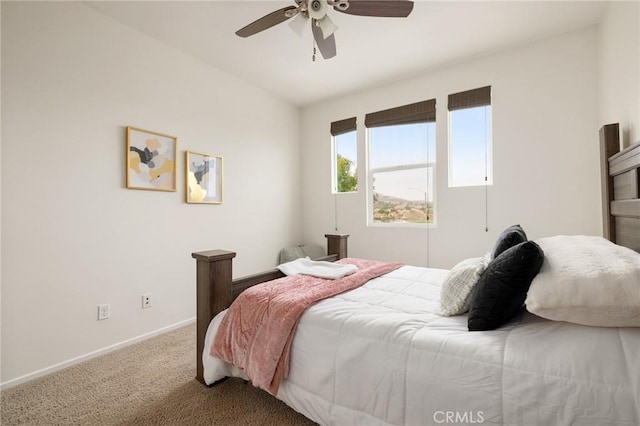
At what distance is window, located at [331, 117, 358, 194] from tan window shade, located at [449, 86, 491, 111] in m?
1.20

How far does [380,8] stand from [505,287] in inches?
63.4

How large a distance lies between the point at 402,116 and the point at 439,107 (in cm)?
41

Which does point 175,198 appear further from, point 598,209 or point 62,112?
point 598,209

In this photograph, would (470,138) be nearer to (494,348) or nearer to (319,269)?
(319,269)

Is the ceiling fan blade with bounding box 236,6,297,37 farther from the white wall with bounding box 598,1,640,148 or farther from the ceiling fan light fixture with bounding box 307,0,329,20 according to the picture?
the white wall with bounding box 598,1,640,148

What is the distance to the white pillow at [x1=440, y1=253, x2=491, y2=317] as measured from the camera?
133 cm

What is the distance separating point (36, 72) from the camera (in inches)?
76.8

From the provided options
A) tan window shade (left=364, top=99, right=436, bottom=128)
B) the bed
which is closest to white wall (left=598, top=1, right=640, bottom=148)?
the bed

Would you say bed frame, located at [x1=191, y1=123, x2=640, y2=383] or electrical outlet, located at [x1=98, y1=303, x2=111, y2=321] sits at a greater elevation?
bed frame, located at [x1=191, y1=123, x2=640, y2=383]

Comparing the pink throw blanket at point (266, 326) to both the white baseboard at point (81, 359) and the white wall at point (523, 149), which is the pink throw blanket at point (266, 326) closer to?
the white baseboard at point (81, 359)

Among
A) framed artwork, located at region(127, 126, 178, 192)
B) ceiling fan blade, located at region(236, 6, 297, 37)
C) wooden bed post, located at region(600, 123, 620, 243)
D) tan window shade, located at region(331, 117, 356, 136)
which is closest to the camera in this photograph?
ceiling fan blade, located at region(236, 6, 297, 37)

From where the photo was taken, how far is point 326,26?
5.79 ft

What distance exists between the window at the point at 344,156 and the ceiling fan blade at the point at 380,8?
2047mm

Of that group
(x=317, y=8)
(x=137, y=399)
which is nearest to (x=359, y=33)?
(x=317, y=8)
